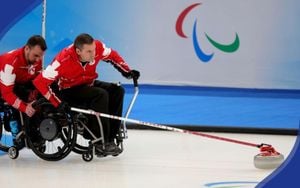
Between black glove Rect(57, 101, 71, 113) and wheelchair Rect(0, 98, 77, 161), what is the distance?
0.12ft

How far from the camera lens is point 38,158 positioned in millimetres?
5969

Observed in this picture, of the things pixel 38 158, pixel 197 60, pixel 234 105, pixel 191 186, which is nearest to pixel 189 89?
pixel 197 60

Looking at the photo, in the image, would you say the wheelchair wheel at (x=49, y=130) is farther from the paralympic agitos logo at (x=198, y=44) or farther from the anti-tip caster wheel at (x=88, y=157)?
the paralympic agitos logo at (x=198, y=44)

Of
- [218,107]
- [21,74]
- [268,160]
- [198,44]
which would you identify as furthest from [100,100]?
[198,44]

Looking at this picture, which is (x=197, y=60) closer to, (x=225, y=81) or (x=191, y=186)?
(x=225, y=81)

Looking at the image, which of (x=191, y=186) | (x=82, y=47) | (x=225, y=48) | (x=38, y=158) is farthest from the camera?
(x=225, y=48)

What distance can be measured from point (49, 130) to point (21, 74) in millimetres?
523

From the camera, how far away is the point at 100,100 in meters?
5.68

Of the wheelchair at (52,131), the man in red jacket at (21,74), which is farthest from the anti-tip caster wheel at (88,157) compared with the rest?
→ the man in red jacket at (21,74)

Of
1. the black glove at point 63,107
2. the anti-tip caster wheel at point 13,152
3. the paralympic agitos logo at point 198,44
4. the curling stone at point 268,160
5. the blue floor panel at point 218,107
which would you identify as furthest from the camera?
the paralympic agitos logo at point 198,44

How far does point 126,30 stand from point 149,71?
55 centimetres

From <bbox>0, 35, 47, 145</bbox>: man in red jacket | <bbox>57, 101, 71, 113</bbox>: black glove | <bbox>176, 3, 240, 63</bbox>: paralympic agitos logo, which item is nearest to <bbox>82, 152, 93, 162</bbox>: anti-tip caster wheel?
<bbox>57, 101, 71, 113</bbox>: black glove

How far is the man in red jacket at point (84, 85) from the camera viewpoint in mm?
5562

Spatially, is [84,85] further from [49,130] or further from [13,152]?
[13,152]
